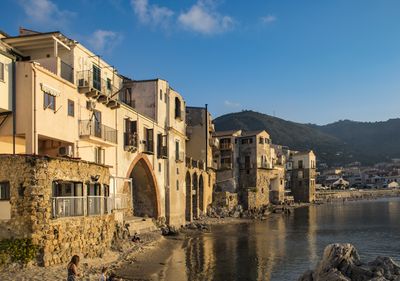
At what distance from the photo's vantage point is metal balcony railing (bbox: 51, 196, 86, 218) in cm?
2278

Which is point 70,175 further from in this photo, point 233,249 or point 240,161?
point 240,161

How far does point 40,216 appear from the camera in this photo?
21859 millimetres

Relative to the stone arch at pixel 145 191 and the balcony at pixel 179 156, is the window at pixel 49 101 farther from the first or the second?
the balcony at pixel 179 156

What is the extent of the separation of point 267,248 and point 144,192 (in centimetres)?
1363

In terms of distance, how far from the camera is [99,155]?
35531 millimetres

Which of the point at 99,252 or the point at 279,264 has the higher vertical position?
the point at 99,252

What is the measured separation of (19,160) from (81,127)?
10.4 metres

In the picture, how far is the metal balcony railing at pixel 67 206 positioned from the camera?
74.7ft

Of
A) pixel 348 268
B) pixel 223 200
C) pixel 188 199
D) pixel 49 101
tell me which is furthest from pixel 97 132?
pixel 223 200

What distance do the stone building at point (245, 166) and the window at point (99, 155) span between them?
163 feet

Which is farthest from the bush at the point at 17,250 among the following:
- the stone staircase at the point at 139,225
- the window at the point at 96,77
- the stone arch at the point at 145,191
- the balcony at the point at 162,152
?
the balcony at the point at 162,152

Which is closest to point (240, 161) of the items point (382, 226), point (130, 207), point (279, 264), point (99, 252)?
point (382, 226)

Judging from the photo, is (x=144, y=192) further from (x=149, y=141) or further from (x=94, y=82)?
(x=94, y=82)

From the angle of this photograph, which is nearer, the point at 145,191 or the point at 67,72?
the point at 67,72
